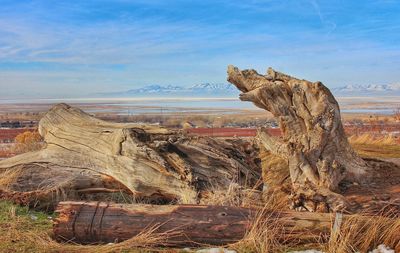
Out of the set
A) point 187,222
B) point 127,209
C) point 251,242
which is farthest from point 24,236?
point 251,242

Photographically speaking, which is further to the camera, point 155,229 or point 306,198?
point 306,198

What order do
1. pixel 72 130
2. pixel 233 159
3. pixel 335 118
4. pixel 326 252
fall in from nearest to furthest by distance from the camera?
pixel 326 252 < pixel 335 118 < pixel 233 159 < pixel 72 130

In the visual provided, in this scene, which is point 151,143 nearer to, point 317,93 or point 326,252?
point 317,93

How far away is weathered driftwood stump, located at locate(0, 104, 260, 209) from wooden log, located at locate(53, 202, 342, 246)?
6.77 feet

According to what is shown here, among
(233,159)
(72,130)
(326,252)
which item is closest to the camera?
(326,252)

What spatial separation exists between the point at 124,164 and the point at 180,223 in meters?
3.02

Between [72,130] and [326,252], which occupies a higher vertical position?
[72,130]

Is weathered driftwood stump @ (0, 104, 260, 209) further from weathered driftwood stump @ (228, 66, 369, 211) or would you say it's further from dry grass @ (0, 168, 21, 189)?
weathered driftwood stump @ (228, 66, 369, 211)

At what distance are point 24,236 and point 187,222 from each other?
2298mm

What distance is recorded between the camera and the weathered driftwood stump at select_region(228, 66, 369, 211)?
863 cm

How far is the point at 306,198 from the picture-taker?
812 centimetres

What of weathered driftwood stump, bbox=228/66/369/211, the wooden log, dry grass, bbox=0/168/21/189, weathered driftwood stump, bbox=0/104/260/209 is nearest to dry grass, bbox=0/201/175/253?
the wooden log

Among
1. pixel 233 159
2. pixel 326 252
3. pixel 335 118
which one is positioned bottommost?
pixel 326 252

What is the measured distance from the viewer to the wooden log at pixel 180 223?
6824mm
